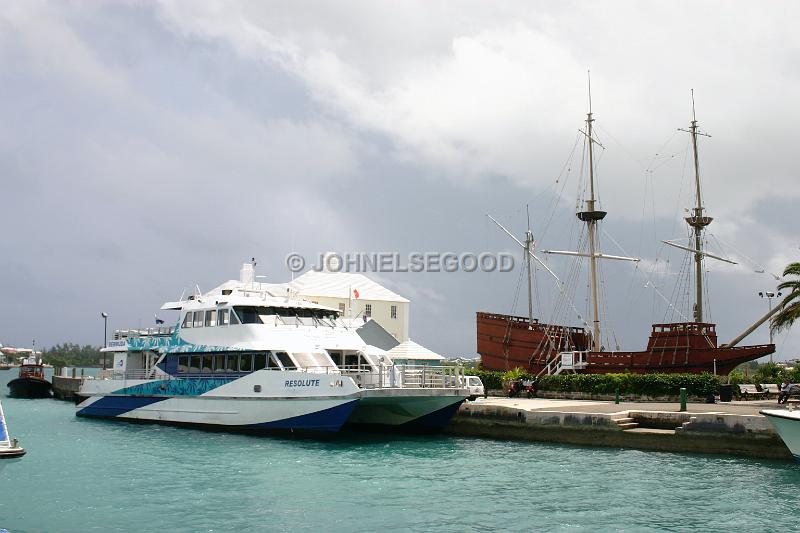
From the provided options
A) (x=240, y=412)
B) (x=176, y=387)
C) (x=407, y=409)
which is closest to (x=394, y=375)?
(x=407, y=409)

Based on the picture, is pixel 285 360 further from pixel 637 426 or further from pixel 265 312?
pixel 637 426

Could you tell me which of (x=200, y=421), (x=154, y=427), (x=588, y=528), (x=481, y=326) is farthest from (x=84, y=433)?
(x=481, y=326)

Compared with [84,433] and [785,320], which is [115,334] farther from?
[785,320]

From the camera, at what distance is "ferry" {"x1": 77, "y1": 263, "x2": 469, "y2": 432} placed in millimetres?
24516

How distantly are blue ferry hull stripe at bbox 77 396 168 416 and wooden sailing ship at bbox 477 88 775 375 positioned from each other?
20.9 m

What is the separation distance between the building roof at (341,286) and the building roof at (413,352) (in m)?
8.33

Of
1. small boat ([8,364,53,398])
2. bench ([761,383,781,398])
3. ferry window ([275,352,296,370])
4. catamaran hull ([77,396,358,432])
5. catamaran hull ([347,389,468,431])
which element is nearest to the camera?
catamaran hull ([347,389,468,431])

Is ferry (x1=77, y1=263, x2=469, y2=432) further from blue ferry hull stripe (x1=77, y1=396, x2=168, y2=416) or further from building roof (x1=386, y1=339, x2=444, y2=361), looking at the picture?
building roof (x1=386, y1=339, x2=444, y2=361)

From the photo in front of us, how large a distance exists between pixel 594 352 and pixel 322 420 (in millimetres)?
20409

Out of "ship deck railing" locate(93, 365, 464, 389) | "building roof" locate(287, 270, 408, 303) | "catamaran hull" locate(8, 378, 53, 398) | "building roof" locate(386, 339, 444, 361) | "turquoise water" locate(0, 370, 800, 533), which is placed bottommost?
"turquoise water" locate(0, 370, 800, 533)

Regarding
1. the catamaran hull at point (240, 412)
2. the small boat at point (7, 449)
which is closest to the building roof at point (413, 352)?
the catamaran hull at point (240, 412)

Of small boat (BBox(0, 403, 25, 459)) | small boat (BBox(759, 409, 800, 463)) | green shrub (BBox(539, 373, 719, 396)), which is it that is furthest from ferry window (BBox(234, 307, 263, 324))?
small boat (BBox(759, 409, 800, 463))

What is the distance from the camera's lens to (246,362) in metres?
27.1

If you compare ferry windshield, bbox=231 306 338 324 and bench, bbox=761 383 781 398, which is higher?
ferry windshield, bbox=231 306 338 324
